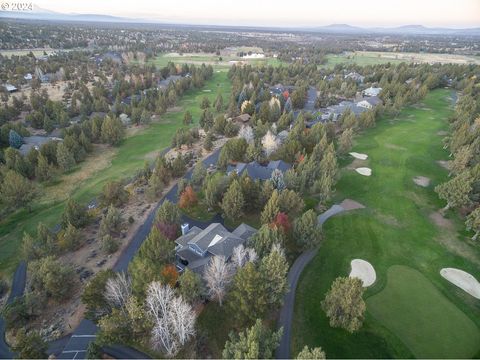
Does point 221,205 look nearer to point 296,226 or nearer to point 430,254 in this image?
point 296,226

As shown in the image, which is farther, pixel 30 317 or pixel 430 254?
pixel 430 254

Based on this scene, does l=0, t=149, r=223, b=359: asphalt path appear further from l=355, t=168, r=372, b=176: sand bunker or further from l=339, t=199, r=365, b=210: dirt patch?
l=355, t=168, r=372, b=176: sand bunker

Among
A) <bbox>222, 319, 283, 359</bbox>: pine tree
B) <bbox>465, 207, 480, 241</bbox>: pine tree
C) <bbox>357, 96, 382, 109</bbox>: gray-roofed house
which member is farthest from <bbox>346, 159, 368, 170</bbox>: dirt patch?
<bbox>222, 319, 283, 359</bbox>: pine tree

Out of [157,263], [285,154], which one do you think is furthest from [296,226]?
[285,154]

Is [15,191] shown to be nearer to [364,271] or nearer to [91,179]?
[91,179]

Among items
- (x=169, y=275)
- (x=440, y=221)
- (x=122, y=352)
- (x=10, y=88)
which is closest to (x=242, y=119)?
(x=440, y=221)

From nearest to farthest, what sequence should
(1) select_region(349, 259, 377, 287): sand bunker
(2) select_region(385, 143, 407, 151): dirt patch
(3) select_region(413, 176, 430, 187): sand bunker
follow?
(1) select_region(349, 259, 377, 287): sand bunker, (3) select_region(413, 176, 430, 187): sand bunker, (2) select_region(385, 143, 407, 151): dirt patch

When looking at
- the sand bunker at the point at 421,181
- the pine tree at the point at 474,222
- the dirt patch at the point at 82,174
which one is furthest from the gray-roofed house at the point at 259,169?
the dirt patch at the point at 82,174
